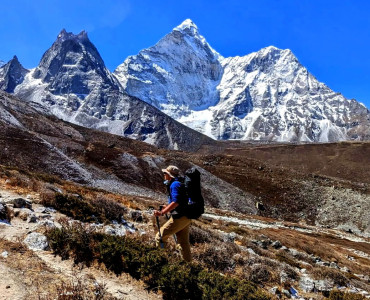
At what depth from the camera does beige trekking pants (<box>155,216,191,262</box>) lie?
31.4 feet

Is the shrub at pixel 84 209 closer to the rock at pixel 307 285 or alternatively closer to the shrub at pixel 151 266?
the shrub at pixel 151 266

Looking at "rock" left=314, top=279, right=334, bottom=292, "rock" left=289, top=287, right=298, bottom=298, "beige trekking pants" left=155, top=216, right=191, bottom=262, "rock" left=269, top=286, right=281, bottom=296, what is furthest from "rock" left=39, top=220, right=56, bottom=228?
"rock" left=314, top=279, right=334, bottom=292

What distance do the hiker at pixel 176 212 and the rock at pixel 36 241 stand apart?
3362 millimetres

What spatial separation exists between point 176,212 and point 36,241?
426 centimetres

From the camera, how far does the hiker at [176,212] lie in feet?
30.2

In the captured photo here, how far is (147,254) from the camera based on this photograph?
8.82 metres

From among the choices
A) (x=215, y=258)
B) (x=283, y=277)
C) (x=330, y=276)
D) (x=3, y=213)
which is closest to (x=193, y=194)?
(x=215, y=258)

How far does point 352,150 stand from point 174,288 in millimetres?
175470

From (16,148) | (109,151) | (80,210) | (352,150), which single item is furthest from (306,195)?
(352,150)

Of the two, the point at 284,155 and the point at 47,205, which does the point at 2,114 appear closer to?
the point at 47,205

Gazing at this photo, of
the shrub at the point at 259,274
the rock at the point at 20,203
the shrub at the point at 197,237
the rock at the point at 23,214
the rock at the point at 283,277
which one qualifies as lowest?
the rock at the point at 283,277

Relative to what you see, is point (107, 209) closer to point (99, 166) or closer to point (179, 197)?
point (179, 197)

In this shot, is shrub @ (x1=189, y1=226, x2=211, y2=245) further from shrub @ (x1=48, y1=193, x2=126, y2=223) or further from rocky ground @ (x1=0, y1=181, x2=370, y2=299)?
shrub @ (x1=48, y1=193, x2=126, y2=223)

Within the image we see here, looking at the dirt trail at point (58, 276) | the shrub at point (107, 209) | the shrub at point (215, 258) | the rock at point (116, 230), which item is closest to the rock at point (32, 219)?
the dirt trail at point (58, 276)
